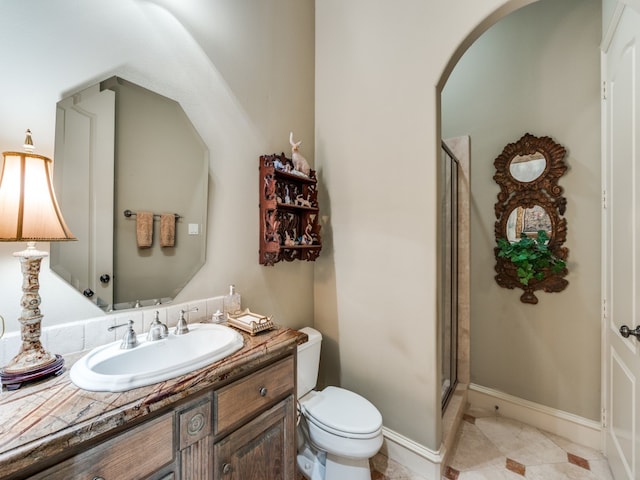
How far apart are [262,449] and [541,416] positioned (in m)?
2.13

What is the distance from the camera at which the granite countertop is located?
557mm

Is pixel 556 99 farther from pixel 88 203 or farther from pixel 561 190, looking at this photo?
pixel 88 203

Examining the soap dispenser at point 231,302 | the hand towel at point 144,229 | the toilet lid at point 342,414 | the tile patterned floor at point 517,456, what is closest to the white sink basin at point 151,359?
the soap dispenser at point 231,302

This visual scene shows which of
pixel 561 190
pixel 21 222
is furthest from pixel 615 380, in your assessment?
pixel 21 222

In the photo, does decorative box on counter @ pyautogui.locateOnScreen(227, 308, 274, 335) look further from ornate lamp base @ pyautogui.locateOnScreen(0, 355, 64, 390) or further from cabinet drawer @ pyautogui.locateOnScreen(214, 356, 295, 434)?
ornate lamp base @ pyautogui.locateOnScreen(0, 355, 64, 390)

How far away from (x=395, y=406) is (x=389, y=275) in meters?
0.79

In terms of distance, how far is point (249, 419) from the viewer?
3.25ft

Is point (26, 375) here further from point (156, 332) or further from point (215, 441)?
point (215, 441)

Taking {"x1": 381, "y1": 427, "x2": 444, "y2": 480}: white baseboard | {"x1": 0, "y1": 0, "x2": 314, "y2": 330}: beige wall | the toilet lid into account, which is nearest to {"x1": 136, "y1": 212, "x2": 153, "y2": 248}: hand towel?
{"x1": 0, "y1": 0, "x2": 314, "y2": 330}: beige wall

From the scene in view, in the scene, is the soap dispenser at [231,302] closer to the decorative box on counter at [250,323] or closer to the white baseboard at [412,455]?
the decorative box on counter at [250,323]

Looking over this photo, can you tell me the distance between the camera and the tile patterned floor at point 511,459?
5.26 feet

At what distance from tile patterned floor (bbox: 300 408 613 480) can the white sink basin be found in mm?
1269

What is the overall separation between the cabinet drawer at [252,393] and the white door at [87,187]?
2.12 ft

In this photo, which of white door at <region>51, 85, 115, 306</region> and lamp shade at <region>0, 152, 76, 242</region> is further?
white door at <region>51, 85, 115, 306</region>
